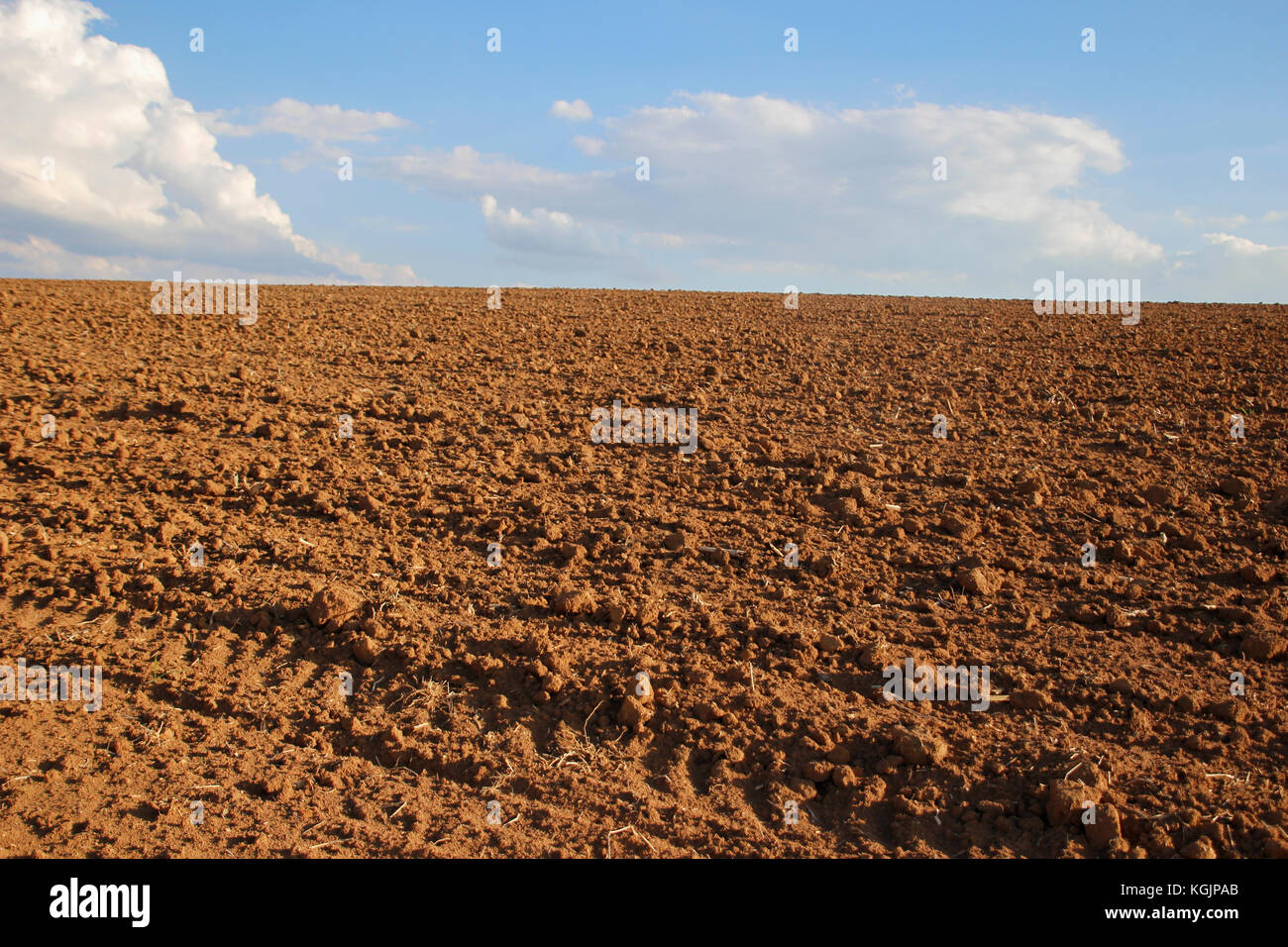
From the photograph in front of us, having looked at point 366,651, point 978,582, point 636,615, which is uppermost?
point 978,582

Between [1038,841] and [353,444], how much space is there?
583 centimetres

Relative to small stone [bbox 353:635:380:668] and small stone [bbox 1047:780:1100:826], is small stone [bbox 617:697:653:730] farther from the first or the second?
small stone [bbox 1047:780:1100:826]

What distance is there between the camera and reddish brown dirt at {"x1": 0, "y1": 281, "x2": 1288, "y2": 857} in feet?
11.4

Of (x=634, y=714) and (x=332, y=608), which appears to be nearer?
(x=634, y=714)

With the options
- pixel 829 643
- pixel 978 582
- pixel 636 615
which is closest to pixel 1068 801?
pixel 829 643

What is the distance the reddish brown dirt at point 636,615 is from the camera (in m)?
3.47

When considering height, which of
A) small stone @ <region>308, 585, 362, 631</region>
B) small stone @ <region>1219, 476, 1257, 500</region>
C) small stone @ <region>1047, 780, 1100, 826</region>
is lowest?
small stone @ <region>1047, 780, 1100, 826</region>

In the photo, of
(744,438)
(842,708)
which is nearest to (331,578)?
(842,708)

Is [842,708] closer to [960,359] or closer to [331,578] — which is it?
[331,578]

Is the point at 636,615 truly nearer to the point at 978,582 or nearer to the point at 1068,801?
the point at 978,582

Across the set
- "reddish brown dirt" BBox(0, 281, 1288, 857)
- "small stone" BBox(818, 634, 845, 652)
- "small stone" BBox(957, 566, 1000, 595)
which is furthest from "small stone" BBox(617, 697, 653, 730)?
"small stone" BBox(957, 566, 1000, 595)

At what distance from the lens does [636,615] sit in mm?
4645

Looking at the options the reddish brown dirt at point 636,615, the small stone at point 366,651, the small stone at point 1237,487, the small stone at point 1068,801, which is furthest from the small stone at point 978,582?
→ the small stone at point 366,651

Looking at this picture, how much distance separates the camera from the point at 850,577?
5121mm
